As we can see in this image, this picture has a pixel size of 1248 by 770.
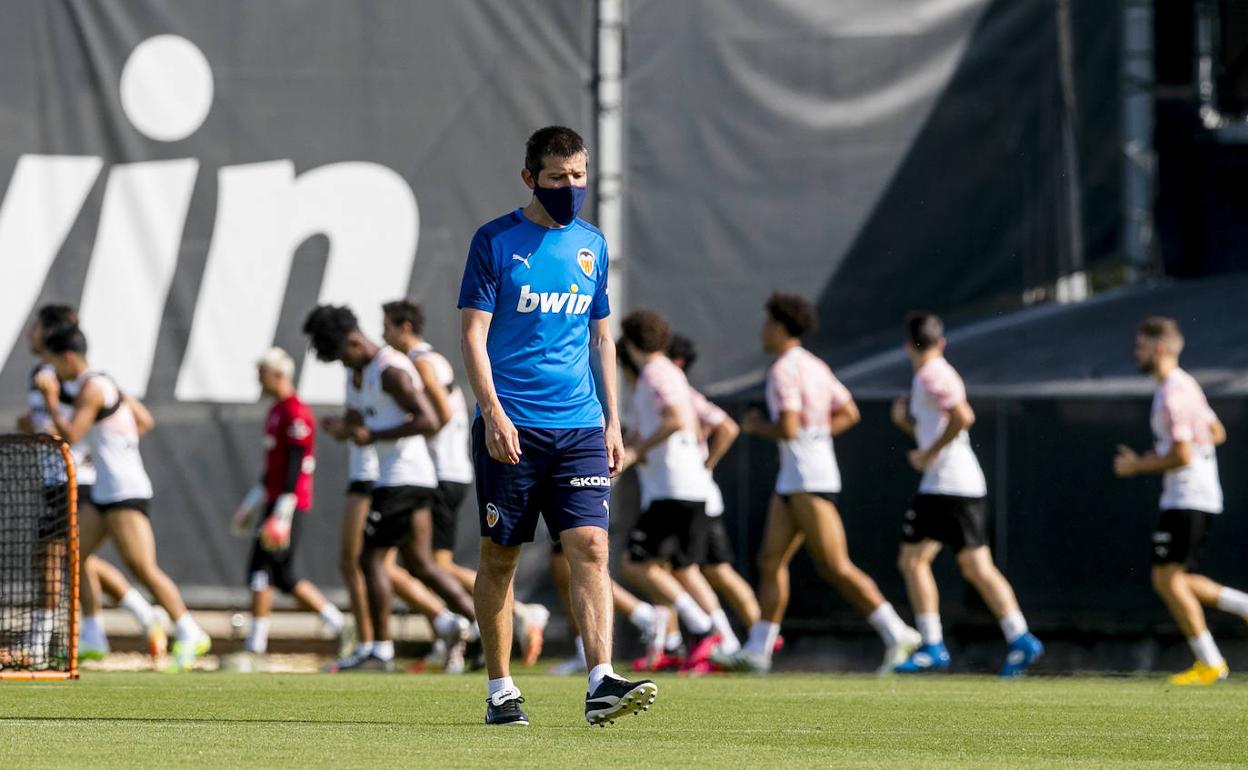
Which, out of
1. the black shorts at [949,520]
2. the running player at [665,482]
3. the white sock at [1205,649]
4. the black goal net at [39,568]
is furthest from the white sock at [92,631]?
the white sock at [1205,649]

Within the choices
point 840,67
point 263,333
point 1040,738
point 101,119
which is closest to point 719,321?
point 840,67

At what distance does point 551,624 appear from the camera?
15.7 m

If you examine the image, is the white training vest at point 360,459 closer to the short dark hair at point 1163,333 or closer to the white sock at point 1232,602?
the short dark hair at point 1163,333

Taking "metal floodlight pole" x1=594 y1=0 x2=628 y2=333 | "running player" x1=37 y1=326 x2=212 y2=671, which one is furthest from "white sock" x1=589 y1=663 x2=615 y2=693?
"metal floodlight pole" x1=594 y1=0 x2=628 y2=333

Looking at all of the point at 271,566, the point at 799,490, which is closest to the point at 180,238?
the point at 271,566

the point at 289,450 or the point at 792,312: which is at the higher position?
the point at 792,312

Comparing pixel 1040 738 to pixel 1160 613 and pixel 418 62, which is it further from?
pixel 418 62

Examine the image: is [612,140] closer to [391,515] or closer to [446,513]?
[446,513]

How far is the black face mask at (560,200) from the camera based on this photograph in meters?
7.42

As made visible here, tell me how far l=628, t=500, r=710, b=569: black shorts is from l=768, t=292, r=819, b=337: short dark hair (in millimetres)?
1243

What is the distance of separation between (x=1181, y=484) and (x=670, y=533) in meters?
3.09

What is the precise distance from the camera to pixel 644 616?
44.8 feet

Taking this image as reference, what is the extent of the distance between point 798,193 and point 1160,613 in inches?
165

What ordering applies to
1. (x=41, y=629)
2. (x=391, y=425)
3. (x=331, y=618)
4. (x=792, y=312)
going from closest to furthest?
(x=41, y=629) → (x=391, y=425) → (x=792, y=312) → (x=331, y=618)
